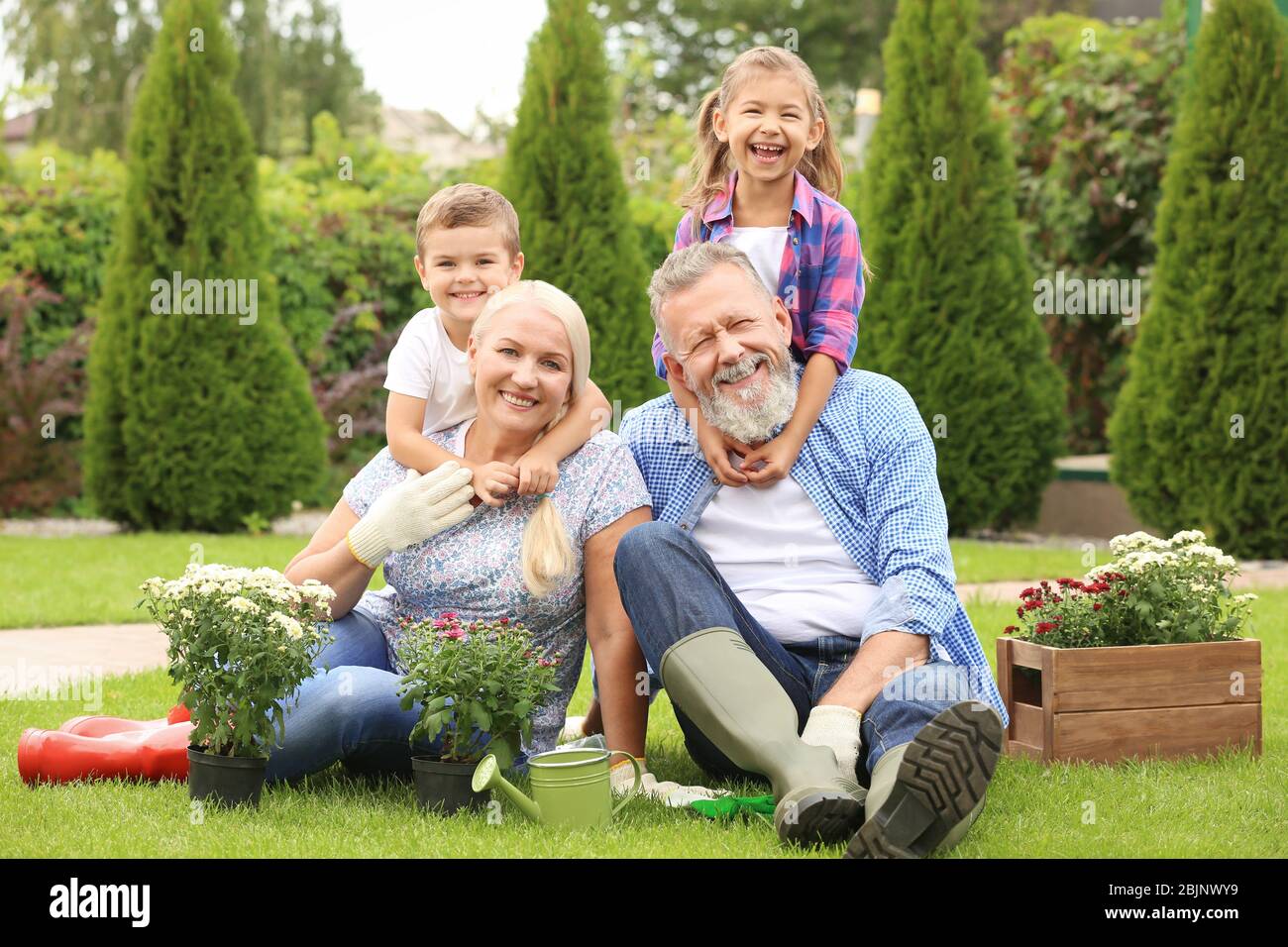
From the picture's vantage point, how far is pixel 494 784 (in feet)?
8.93

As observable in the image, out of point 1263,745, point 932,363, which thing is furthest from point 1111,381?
point 1263,745

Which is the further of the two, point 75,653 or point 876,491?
point 75,653

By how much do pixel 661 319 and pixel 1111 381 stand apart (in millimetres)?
8017

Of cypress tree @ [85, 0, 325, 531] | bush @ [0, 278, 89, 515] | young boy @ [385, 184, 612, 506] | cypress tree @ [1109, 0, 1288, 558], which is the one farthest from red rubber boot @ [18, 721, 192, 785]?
cypress tree @ [1109, 0, 1288, 558]

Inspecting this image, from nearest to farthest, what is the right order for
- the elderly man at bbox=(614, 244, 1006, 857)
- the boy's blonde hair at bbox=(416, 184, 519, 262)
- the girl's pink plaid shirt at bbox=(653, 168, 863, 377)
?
the elderly man at bbox=(614, 244, 1006, 857), the girl's pink plaid shirt at bbox=(653, 168, 863, 377), the boy's blonde hair at bbox=(416, 184, 519, 262)

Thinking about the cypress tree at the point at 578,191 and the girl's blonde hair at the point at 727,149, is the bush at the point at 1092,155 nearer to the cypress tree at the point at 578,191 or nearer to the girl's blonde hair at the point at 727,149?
the cypress tree at the point at 578,191

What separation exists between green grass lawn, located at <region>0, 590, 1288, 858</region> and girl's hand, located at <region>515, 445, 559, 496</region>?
0.68 metres

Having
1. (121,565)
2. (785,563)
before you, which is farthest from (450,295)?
(121,565)

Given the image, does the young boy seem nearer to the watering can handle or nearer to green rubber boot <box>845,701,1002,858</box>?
the watering can handle

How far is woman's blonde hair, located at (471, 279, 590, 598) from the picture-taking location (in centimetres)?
293

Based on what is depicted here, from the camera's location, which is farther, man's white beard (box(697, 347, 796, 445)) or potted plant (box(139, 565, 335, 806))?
man's white beard (box(697, 347, 796, 445))

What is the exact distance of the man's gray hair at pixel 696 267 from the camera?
3033 mm

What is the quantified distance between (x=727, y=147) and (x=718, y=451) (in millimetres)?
1138

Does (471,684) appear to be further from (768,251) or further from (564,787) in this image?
(768,251)
